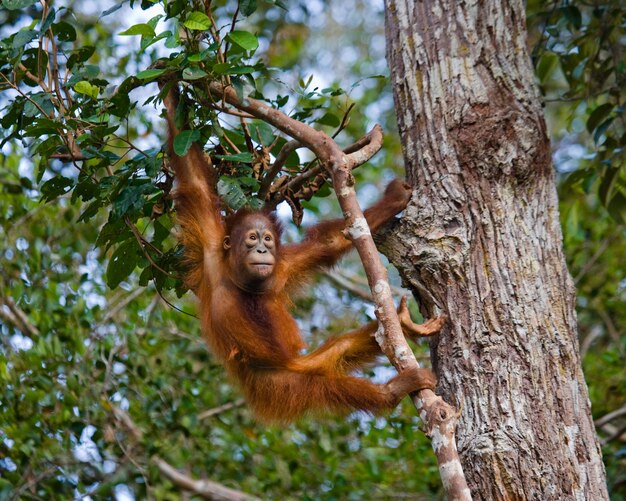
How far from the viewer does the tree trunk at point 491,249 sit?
3404 mm

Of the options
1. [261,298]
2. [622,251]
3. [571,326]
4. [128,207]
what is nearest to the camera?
[571,326]

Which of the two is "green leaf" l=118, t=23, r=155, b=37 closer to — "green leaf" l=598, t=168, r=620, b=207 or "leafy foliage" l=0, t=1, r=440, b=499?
"leafy foliage" l=0, t=1, r=440, b=499

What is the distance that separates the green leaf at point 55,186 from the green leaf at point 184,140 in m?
0.68

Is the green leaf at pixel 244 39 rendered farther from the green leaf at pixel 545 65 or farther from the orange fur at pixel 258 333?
the green leaf at pixel 545 65

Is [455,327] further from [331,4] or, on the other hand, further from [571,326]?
[331,4]

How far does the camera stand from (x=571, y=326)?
3648 mm

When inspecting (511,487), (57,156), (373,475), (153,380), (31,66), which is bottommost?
(511,487)

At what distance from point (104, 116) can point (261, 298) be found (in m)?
1.63

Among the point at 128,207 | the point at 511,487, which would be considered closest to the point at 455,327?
the point at 511,487

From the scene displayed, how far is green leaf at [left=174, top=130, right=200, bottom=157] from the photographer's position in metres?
3.90

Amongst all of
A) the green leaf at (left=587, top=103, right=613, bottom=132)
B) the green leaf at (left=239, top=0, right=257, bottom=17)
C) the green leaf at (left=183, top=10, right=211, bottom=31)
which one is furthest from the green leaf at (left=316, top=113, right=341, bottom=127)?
the green leaf at (left=587, top=103, right=613, bottom=132)

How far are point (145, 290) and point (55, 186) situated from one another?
2.58 meters

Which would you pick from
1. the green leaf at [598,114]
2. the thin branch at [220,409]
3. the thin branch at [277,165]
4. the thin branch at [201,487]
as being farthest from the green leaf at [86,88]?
the thin branch at [201,487]

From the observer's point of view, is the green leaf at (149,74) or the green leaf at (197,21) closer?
the green leaf at (149,74)
